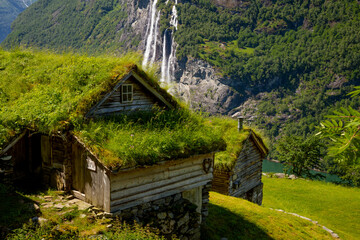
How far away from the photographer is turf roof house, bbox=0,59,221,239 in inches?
379

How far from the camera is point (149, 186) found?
1039 cm

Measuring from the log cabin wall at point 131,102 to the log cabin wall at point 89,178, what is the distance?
1509mm

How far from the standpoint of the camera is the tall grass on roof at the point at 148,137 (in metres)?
9.23

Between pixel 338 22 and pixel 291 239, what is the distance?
173 meters

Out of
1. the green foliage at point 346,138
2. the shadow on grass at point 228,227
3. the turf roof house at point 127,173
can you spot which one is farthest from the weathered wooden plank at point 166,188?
the green foliage at point 346,138

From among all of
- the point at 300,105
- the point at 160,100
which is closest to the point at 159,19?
the point at 300,105

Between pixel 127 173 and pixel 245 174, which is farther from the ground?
pixel 127 173

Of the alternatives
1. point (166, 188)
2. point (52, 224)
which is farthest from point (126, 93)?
point (52, 224)

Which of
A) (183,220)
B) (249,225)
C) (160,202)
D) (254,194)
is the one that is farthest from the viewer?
(254,194)

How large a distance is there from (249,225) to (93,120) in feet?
29.2

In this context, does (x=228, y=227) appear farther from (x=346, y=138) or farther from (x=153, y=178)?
(x=346, y=138)

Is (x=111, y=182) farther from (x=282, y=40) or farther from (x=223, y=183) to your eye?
(x=282, y=40)

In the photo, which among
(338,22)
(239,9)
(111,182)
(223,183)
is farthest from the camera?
(239,9)

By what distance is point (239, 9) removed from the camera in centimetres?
18525
